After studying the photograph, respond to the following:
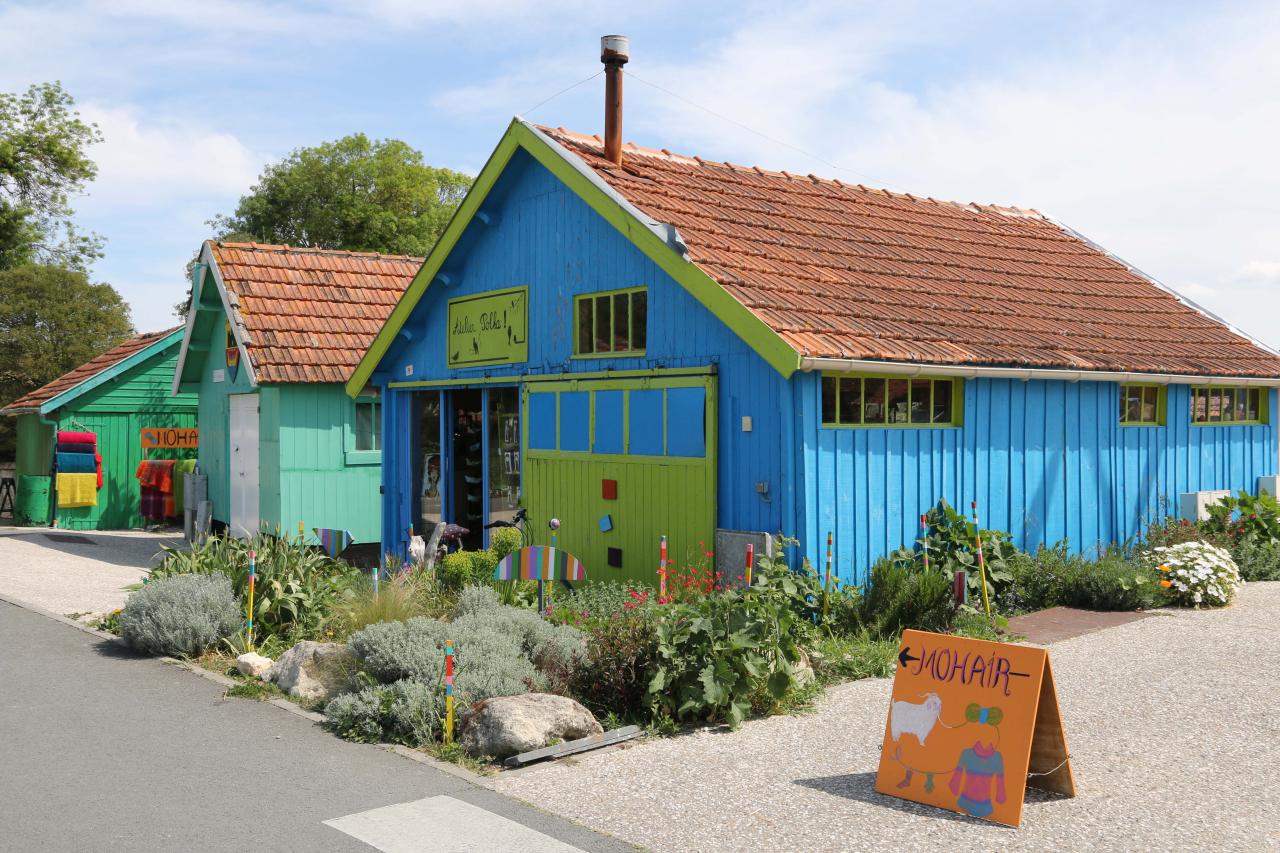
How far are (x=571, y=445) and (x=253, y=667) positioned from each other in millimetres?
4419

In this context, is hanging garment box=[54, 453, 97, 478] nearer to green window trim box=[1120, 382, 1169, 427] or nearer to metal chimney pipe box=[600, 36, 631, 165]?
metal chimney pipe box=[600, 36, 631, 165]

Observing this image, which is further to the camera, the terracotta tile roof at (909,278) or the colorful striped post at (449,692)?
the terracotta tile roof at (909,278)

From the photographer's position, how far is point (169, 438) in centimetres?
2466

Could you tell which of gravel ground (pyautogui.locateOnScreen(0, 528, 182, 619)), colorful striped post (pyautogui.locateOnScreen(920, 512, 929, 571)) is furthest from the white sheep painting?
gravel ground (pyautogui.locateOnScreen(0, 528, 182, 619))

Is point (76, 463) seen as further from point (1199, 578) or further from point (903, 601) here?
point (1199, 578)

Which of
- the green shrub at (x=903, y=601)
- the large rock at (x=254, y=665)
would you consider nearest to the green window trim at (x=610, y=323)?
the green shrub at (x=903, y=601)

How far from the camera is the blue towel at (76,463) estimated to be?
2319 centimetres

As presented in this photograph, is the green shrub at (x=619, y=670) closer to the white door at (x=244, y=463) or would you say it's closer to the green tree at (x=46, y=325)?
the white door at (x=244, y=463)

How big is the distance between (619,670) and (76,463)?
62.7 feet

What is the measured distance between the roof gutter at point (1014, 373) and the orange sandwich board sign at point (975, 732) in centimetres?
347

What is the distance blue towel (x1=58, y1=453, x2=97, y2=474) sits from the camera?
23188 millimetres

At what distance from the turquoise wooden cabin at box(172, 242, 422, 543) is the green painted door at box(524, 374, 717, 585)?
5.72 metres

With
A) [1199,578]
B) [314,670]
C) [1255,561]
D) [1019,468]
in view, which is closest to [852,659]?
[1019,468]

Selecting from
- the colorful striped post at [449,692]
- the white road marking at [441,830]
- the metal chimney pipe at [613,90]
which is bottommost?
the white road marking at [441,830]
